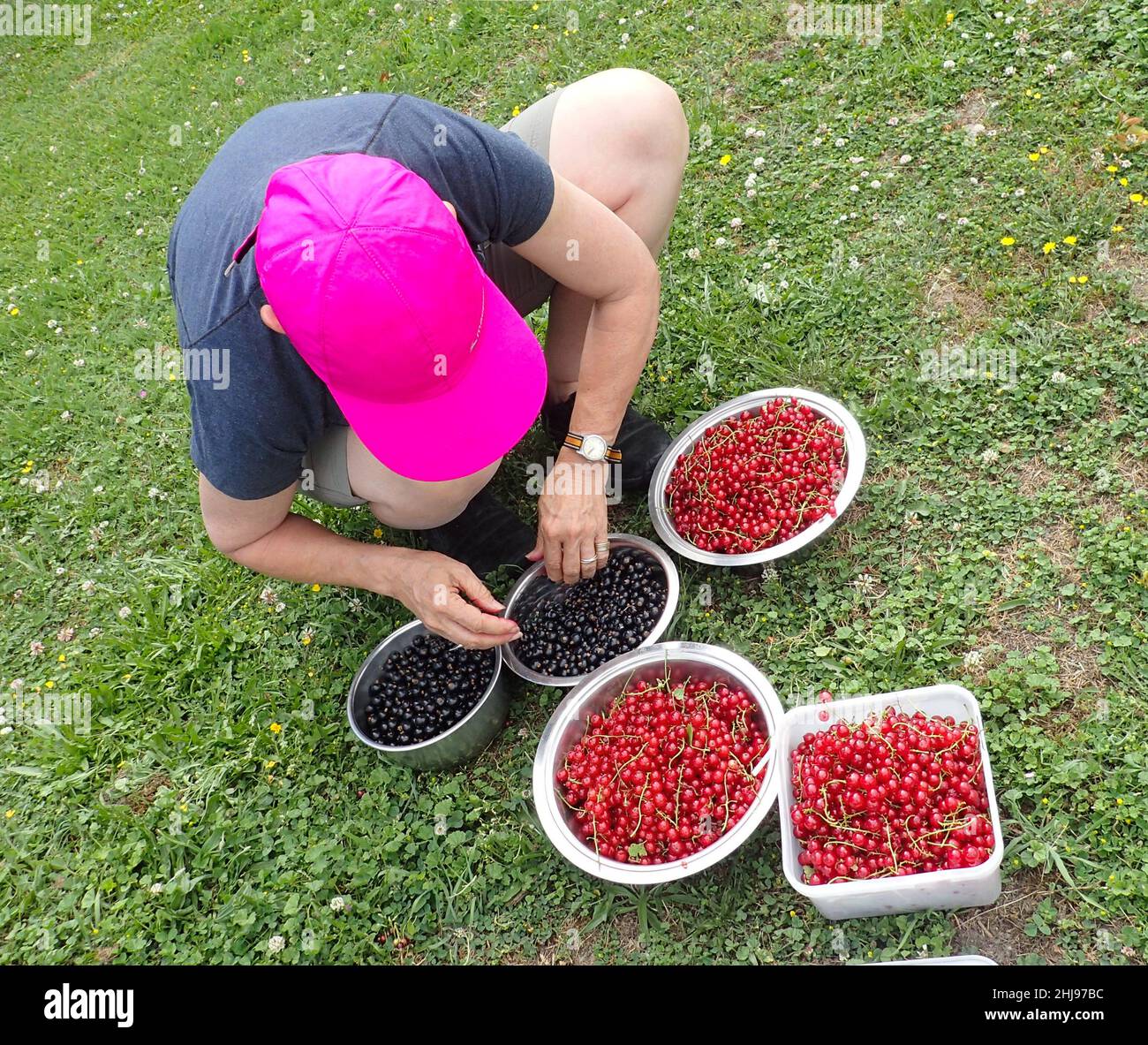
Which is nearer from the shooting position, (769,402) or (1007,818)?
(1007,818)

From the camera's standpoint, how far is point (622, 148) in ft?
10.4

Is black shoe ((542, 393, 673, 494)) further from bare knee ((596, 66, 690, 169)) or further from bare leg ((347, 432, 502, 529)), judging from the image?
bare knee ((596, 66, 690, 169))

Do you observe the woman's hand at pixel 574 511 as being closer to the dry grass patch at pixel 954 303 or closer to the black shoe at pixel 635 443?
the black shoe at pixel 635 443

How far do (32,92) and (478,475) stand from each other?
8.20m

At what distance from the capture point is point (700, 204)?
4.53 metres

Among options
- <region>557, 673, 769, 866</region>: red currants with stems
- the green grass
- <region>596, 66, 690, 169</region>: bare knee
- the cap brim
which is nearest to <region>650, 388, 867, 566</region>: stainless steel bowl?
the green grass

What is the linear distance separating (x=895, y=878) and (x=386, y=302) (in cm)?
183

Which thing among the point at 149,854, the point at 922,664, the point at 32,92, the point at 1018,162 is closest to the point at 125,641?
the point at 149,854

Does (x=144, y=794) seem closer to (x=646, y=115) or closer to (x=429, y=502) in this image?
(x=429, y=502)

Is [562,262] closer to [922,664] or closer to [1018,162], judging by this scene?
[922,664]

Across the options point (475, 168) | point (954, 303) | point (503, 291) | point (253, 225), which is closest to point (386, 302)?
point (253, 225)

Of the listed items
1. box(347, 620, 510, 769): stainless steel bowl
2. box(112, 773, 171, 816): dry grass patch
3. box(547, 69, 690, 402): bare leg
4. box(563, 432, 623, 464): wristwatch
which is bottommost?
box(112, 773, 171, 816): dry grass patch

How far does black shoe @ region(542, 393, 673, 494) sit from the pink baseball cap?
1.28m

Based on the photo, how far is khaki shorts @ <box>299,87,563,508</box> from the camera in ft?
9.45
